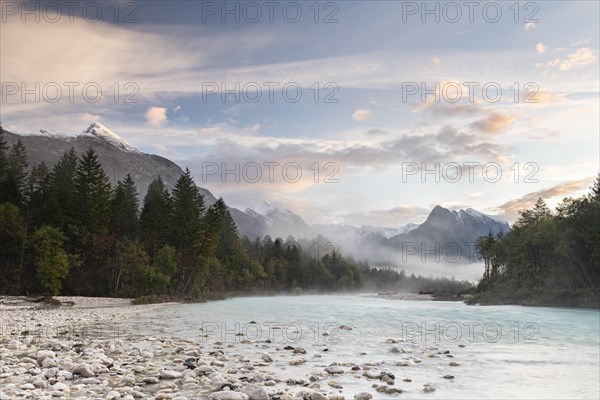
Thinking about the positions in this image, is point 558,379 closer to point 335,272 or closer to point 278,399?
point 278,399

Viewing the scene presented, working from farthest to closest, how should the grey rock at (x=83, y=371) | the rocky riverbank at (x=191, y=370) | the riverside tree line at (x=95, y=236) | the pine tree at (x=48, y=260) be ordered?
1. the riverside tree line at (x=95, y=236)
2. the pine tree at (x=48, y=260)
3. the grey rock at (x=83, y=371)
4. the rocky riverbank at (x=191, y=370)

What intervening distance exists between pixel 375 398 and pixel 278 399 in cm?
258

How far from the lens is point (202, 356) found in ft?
47.6

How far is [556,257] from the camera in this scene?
251 ft

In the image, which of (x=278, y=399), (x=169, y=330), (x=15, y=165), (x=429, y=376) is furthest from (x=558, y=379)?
(x=15, y=165)

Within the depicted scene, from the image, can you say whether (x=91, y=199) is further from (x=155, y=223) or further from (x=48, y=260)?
(x=48, y=260)

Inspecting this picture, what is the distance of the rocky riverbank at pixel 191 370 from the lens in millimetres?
9367

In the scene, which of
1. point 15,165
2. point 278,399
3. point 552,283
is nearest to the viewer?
point 278,399

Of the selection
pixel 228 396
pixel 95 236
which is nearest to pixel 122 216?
pixel 95 236

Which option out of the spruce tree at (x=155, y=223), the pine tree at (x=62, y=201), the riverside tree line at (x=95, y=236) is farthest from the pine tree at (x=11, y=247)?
the spruce tree at (x=155, y=223)

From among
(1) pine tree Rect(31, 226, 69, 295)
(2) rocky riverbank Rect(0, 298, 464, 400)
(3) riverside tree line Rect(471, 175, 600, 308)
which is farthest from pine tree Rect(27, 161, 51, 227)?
(3) riverside tree line Rect(471, 175, 600, 308)

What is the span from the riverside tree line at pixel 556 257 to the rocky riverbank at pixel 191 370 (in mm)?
62592

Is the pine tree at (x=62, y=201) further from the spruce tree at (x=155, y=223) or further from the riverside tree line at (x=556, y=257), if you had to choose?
the riverside tree line at (x=556, y=257)

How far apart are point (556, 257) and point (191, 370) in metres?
82.7
